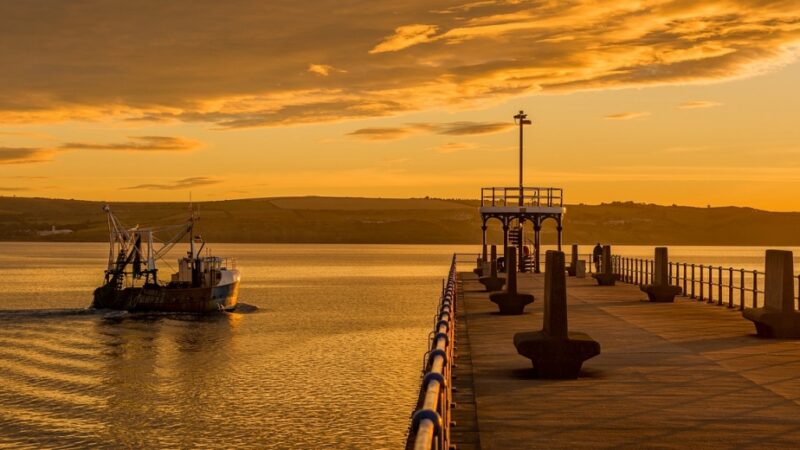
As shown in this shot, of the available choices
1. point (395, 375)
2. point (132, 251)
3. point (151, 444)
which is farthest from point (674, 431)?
point (132, 251)

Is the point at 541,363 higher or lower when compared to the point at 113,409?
higher

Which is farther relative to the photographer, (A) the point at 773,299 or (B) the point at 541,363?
(A) the point at 773,299

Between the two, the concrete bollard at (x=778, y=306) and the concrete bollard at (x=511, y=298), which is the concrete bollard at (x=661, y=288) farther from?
the concrete bollard at (x=778, y=306)

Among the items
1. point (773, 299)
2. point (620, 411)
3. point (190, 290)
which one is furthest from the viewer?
point (190, 290)

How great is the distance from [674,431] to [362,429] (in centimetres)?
2018

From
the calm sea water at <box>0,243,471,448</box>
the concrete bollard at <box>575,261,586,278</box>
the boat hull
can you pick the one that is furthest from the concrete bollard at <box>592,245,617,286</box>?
the boat hull

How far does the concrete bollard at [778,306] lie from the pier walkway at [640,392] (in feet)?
1.79

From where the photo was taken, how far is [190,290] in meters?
93.8

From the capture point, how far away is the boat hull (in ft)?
305

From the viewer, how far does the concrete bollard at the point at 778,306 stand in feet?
77.7

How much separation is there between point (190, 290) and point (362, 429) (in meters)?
64.3

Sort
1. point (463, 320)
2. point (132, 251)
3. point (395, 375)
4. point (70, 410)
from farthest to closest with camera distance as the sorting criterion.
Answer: point (132, 251), point (395, 375), point (70, 410), point (463, 320)

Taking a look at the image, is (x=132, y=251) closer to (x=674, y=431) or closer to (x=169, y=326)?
(x=169, y=326)

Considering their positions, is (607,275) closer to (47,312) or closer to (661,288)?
(661,288)
